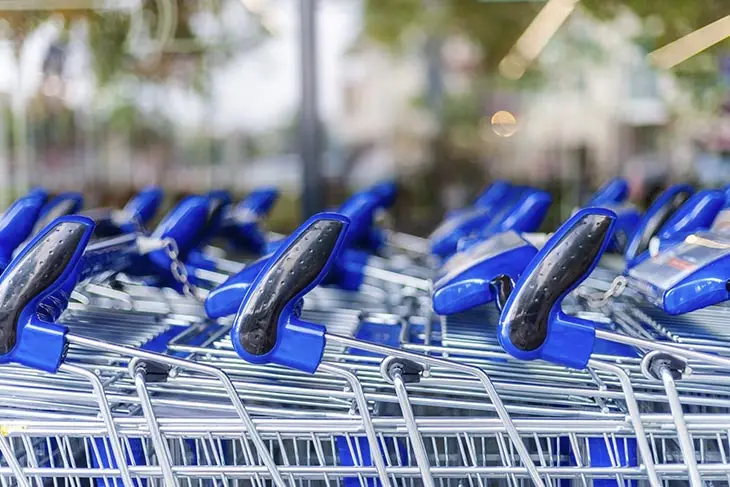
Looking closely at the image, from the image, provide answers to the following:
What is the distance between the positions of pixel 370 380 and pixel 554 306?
0.46 meters

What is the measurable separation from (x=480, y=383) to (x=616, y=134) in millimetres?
5887

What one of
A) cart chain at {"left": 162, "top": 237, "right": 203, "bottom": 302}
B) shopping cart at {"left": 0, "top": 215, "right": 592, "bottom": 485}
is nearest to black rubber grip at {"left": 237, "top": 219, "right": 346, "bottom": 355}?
shopping cart at {"left": 0, "top": 215, "right": 592, "bottom": 485}

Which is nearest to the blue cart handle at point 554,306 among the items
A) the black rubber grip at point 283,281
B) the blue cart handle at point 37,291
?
the black rubber grip at point 283,281

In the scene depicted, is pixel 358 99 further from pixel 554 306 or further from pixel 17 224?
pixel 554 306

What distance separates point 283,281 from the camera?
1869 mm

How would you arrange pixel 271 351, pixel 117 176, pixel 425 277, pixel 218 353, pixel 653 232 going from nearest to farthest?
pixel 271 351
pixel 218 353
pixel 653 232
pixel 425 277
pixel 117 176

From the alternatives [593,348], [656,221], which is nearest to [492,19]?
[656,221]

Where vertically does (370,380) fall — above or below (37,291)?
below

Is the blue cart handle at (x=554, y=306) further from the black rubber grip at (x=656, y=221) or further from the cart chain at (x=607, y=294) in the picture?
the black rubber grip at (x=656, y=221)

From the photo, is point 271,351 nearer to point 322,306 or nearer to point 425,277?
point 322,306

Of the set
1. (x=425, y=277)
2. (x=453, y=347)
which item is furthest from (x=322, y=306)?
(x=453, y=347)

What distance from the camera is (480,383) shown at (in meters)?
→ 1.90

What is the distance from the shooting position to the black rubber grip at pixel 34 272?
1.84 m

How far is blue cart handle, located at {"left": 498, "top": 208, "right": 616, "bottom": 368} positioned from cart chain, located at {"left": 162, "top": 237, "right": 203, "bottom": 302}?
4.23 ft
